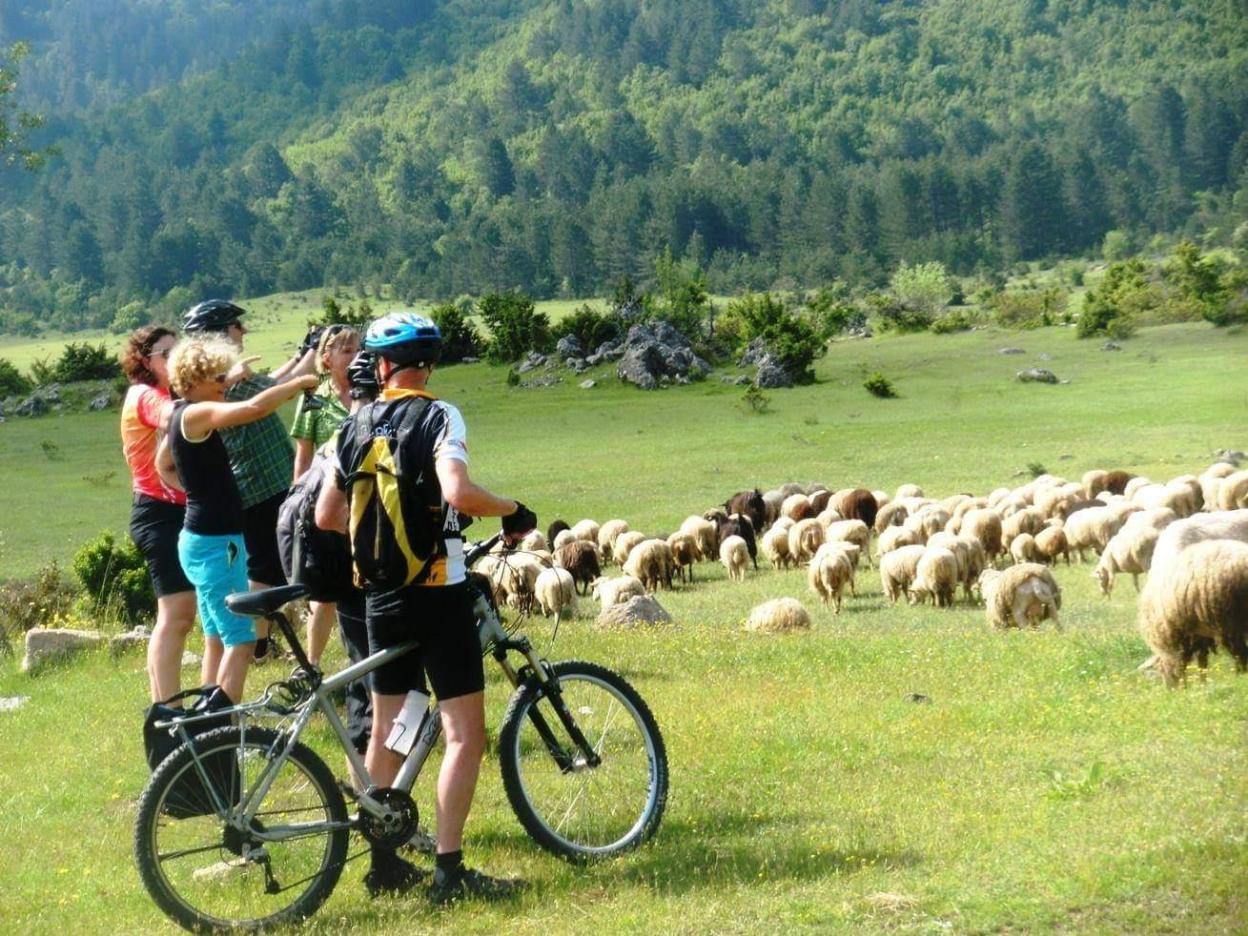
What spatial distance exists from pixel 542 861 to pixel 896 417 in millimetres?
45132

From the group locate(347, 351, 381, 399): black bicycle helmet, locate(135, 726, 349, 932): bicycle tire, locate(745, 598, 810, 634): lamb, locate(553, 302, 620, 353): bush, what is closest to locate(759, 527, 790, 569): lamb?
locate(745, 598, 810, 634): lamb

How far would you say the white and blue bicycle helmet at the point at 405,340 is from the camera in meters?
5.65

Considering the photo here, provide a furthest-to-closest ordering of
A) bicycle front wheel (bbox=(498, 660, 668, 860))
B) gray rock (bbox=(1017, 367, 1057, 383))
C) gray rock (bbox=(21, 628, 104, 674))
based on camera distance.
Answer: gray rock (bbox=(1017, 367, 1057, 383))
gray rock (bbox=(21, 628, 104, 674))
bicycle front wheel (bbox=(498, 660, 668, 860))

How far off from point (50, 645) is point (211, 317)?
20.8 ft

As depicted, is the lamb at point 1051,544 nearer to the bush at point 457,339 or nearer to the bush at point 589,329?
the bush at point 589,329

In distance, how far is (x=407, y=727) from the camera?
5719mm

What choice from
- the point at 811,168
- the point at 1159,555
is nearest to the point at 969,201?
the point at 811,168

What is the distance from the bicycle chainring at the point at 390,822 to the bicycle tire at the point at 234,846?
98 millimetres

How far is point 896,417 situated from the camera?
164 feet

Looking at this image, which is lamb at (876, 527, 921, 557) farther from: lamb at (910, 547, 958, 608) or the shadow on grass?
the shadow on grass

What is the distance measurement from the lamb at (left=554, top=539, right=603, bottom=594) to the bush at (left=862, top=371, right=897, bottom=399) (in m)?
33.8

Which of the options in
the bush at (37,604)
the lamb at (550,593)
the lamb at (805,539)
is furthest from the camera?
the lamb at (805,539)

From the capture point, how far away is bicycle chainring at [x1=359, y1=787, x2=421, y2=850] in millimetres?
5637

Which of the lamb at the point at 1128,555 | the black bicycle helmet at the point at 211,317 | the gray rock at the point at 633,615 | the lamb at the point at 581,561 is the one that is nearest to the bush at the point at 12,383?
the lamb at the point at 581,561
